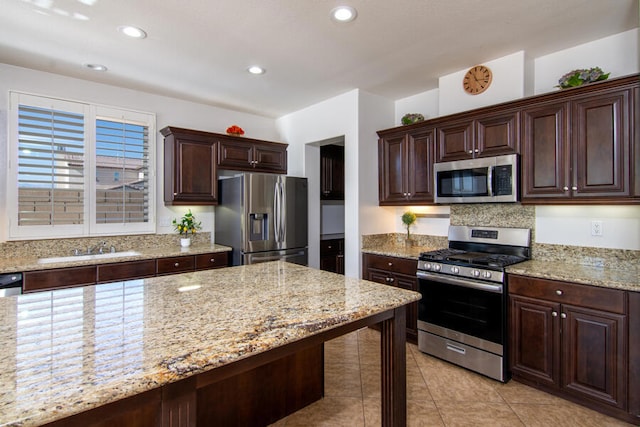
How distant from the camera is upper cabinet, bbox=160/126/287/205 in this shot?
3729 millimetres

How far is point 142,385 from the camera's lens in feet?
2.81

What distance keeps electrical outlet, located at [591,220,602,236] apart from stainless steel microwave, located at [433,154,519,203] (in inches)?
22.8

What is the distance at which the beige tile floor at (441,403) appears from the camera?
2.11 m

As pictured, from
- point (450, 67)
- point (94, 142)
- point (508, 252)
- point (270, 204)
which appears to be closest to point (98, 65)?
point (94, 142)

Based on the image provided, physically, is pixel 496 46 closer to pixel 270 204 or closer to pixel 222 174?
pixel 270 204

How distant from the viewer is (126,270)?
310cm

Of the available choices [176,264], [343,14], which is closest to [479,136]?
[343,14]

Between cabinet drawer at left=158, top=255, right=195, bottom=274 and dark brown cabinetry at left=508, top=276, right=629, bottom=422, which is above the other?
cabinet drawer at left=158, top=255, right=195, bottom=274

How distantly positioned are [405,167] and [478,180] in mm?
838

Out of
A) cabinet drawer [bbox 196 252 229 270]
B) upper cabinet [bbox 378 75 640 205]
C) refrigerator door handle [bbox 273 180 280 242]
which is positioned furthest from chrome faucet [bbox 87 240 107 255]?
upper cabinet [bbox 378 75 640 205]

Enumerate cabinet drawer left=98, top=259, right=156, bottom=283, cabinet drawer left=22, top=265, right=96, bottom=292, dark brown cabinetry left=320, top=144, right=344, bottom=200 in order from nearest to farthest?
cabinet drawer left=22, top=265, right=96, bottom=292
cabinet drawer left=98, top=259, right=156, bottom=283
dark brown cabinetry left=320, top=144, right=344, bottom=200

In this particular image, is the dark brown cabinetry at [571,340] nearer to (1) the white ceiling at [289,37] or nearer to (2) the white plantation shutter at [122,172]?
(1) the white ceiling at [289,37]

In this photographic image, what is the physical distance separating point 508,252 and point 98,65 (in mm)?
4137

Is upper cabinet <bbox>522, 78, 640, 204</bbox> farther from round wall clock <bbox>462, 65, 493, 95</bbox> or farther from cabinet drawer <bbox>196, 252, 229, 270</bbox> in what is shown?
cabinet drawer <bbox>196, 252, 229, 270</bbox>
